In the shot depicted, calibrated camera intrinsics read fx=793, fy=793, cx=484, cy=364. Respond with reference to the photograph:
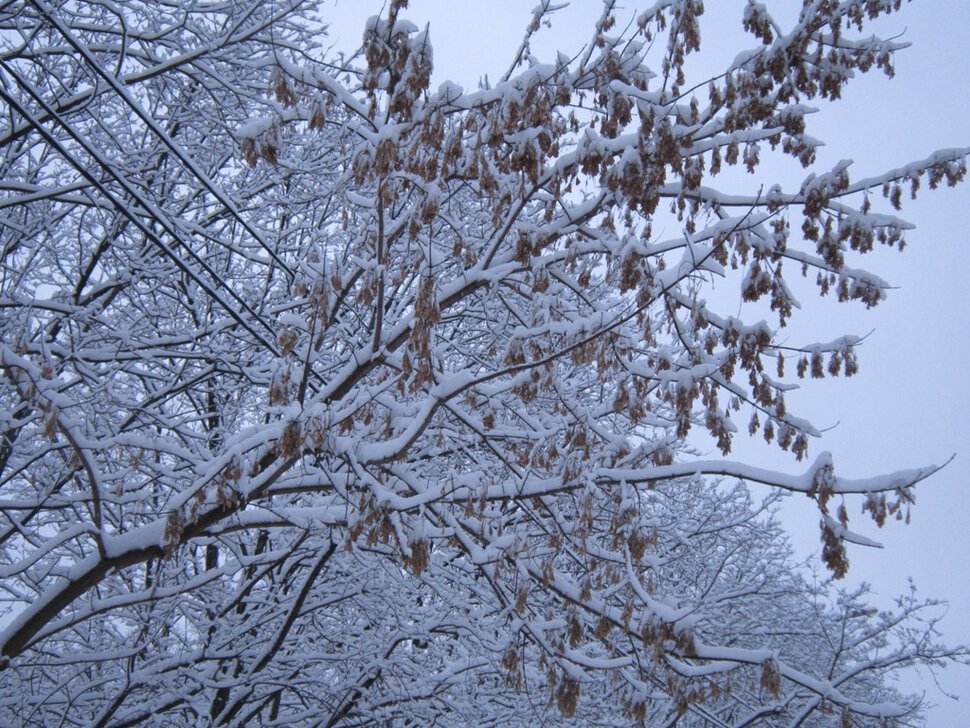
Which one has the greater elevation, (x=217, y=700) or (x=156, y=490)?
(x=156, y=490)

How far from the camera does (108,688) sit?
21.8ft

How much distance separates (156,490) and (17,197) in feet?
7.40

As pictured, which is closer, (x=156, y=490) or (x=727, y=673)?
(x=727, y=673)

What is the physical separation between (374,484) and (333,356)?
11.9 ft

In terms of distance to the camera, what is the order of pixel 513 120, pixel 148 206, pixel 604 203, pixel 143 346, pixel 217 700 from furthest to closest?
pixel 217 700 → pixel 143 346 → pixel 604 203 → pixel 148 206 → pixel 513 120

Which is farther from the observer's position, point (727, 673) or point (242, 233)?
point (242, 233)

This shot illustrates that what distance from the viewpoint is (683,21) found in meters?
3.76

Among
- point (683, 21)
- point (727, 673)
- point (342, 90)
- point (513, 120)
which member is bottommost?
point (727, 673)

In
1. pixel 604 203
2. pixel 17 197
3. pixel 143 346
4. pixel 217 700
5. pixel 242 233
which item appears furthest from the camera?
pixel 242 233

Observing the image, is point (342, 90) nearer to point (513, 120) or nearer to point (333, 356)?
point (513, 120)

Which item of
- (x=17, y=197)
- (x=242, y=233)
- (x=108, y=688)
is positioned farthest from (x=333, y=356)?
(x=108, y=688)

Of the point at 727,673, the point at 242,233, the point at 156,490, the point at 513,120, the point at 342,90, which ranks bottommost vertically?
the point at 727,673

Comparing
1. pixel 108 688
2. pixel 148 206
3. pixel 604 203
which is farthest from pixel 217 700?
pixel 604 203

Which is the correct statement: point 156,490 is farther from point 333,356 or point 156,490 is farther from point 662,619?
point 662,619
